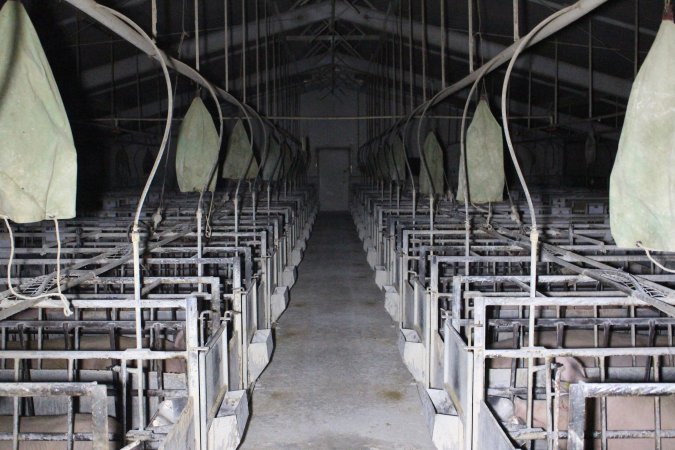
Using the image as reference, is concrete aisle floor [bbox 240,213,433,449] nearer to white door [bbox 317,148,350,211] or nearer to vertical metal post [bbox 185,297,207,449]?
vertical metal post [bbox 185,297,207,449]

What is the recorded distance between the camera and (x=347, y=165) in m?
22.0

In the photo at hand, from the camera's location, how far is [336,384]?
4.70 m

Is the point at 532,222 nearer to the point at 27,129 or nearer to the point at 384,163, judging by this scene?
the point at 27,129

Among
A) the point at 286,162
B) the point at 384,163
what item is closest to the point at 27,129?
the point at 384,163

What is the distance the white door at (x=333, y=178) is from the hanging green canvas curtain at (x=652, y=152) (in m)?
19.9

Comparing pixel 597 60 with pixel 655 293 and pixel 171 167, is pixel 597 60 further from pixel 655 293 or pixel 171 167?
pixel 171 167

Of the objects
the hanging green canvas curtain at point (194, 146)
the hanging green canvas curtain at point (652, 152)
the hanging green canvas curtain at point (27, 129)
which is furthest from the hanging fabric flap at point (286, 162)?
the hanging green canvas curtain at point (652, 152)

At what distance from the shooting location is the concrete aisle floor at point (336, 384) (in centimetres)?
382

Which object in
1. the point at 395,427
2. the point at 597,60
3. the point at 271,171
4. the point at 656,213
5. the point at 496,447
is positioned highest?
the point at 597,60

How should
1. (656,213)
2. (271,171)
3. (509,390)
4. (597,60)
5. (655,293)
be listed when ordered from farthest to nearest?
(597,60), (271,171), (509,390), (655,293), (656,213)

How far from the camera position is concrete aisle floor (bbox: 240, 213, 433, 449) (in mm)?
3824

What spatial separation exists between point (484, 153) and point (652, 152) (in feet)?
7.45

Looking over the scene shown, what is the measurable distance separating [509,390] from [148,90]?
14.9 meters

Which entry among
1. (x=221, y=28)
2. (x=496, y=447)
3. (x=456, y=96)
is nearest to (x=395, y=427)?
(x=496, y=447)
